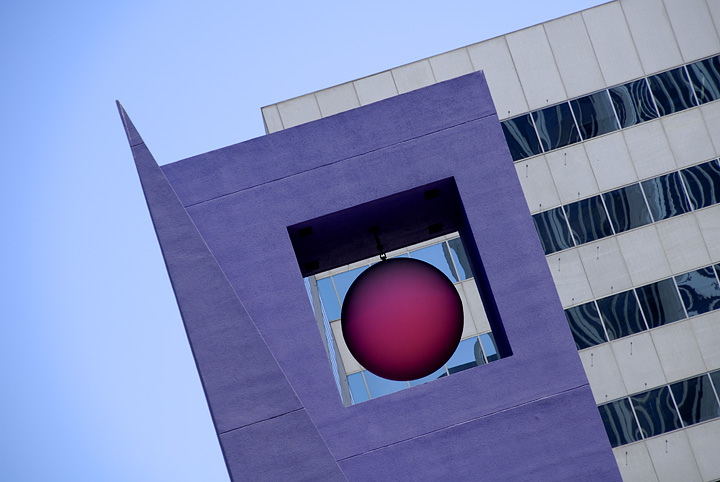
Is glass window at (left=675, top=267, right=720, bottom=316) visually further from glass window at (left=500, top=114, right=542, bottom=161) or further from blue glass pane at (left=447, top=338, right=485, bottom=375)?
blue glass pane at (left=447, top=338, right=485, bottom=375)

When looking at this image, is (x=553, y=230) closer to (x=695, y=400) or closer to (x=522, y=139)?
(x=522, y=139)

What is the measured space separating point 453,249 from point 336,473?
2297 centimetres

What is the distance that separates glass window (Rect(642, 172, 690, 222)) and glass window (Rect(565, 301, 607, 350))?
423cm

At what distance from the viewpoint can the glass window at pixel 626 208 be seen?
27.3 metres

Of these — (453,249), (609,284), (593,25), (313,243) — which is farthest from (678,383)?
(313,243)

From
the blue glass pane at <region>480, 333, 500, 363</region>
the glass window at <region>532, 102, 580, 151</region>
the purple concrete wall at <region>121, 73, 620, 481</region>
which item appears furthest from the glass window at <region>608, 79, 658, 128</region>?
the purple concrete wall at <region>121, 73, 620, 481</region>

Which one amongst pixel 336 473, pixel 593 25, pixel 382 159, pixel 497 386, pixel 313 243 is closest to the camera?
pixel 336 473

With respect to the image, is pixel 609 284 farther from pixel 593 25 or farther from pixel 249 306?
pixel 249 306

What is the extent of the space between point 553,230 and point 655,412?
707cm

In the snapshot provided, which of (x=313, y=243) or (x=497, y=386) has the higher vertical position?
(x=313, y=243)

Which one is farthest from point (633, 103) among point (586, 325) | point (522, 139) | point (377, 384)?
point (377, 384)

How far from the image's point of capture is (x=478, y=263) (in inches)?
211

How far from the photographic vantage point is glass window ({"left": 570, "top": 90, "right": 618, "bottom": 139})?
2789cm

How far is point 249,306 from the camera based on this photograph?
490 centimetres
